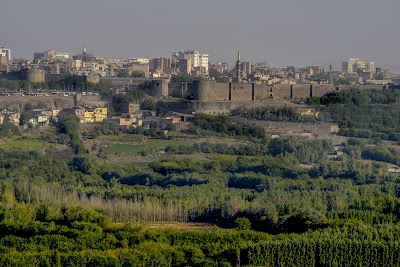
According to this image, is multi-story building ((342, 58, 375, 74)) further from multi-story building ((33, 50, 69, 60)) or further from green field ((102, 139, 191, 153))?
green field ((102, 139, 191, 153))

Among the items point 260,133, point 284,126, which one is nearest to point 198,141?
point 260,133

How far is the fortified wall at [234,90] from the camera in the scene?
40125 millimetres

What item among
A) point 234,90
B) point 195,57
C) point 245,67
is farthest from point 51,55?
point 234,90

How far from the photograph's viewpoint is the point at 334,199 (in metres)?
20.3

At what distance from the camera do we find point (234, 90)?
4122 cm

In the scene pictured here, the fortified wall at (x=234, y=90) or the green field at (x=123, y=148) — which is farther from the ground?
the fortified wall at (x=234, y=90)

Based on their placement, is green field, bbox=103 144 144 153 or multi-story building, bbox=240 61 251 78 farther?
multi-story building, bbox=240 61 251 78

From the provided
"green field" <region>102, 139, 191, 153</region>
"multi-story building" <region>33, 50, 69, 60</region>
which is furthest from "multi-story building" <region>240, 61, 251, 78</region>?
"green field" <region>102, 139, 191, 153</region>

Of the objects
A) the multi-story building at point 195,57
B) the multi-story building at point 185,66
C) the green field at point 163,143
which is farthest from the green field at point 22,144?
the multi-story building at point 195,57

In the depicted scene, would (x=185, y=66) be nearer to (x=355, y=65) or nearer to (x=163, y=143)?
(x=355, y=65)

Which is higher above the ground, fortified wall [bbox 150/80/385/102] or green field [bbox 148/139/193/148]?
fortified wall [bbox 150/80/385/102]

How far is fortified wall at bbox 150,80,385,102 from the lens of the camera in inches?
1580

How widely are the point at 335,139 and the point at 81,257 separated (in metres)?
17.5

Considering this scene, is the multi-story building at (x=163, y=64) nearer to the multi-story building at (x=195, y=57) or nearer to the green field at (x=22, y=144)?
the multi-story building at (x=195, y=57)
